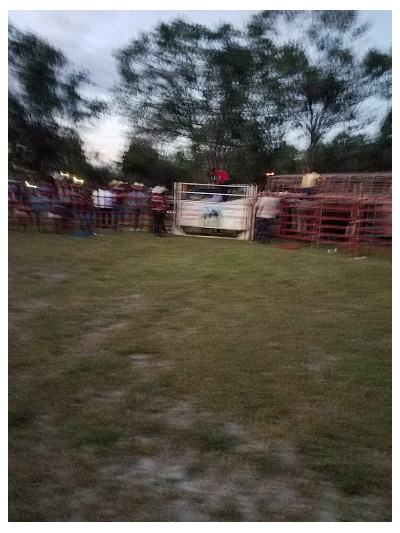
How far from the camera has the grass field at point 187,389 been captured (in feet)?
6.00

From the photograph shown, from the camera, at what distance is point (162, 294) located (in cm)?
384

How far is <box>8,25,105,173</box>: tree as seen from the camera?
2.97m

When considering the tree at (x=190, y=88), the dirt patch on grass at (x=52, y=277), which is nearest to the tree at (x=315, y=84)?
the tree at (x=190, y=88)

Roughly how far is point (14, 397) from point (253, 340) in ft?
5.57

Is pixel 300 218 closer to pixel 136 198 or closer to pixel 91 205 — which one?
pixel 136 198

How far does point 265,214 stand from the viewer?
6723 millimetres

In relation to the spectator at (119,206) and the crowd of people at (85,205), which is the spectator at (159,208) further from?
the spectator at (119,206)

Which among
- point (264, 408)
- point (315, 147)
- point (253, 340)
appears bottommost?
point (264, 408)

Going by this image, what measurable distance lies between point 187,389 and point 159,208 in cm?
228

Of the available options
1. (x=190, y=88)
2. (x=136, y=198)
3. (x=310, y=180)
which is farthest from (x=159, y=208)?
(x=310, y=180)

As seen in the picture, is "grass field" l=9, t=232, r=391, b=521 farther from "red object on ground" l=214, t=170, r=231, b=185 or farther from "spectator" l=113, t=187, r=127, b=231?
"red object on ground" l=214, t=170, r=231, b=185

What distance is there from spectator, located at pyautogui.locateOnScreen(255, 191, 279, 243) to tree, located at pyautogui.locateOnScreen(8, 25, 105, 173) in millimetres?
3431
